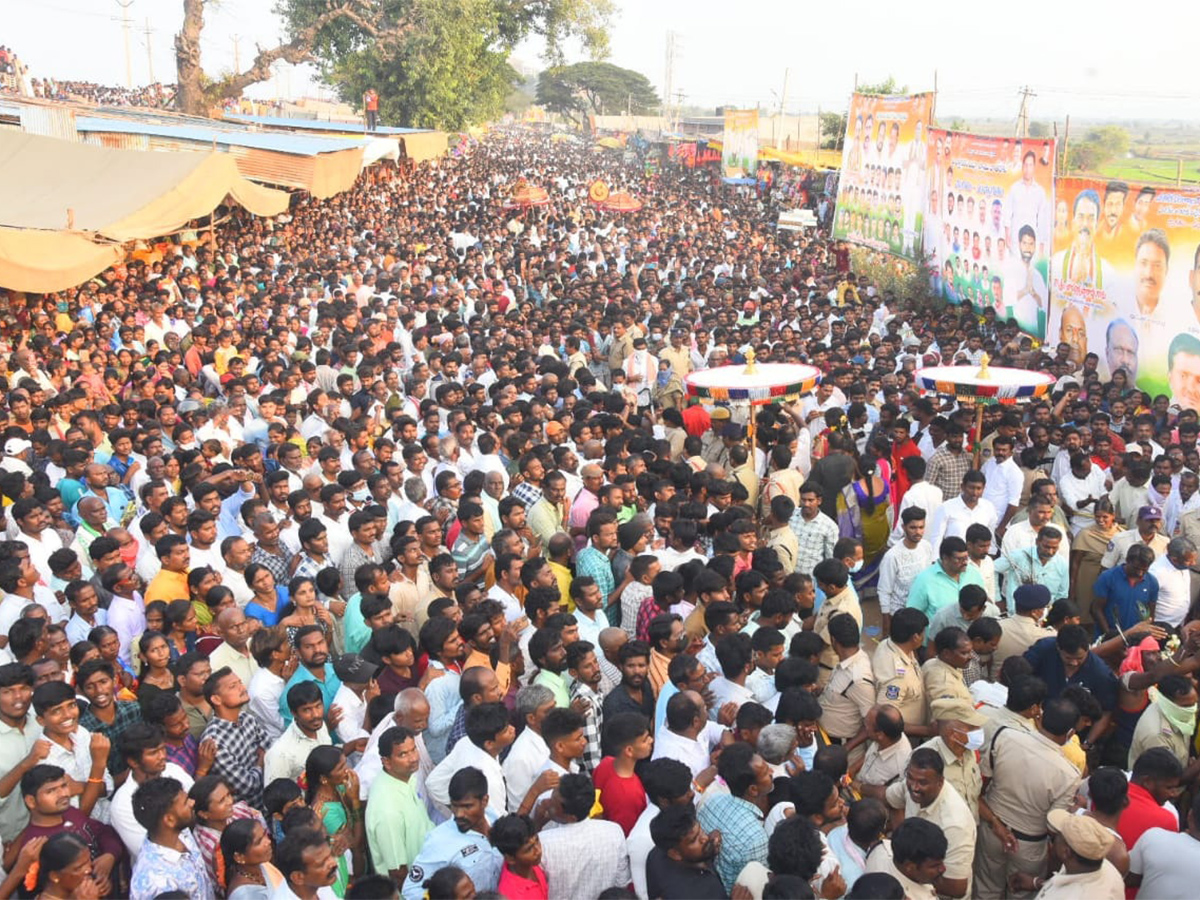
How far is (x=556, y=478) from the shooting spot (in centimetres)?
671

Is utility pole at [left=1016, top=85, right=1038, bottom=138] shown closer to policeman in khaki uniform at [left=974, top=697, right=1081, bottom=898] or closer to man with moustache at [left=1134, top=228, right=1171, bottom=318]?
man with moustache at [left=1134, top=228, right=1171, bottom=318]

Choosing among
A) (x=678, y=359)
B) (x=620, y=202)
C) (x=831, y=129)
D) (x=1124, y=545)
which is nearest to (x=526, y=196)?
(x=620, y=202)

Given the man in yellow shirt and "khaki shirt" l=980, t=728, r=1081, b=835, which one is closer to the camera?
"khaki shirt" l=980, t=728, r=1081, b=835

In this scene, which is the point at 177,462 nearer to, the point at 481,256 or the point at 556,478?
the point at 556,478

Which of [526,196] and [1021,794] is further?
[526,196]

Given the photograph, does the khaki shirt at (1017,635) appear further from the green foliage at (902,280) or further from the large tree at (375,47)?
the large tree at (375,47)

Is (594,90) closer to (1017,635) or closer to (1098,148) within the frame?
(1098,148)

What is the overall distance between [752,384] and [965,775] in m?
3.60

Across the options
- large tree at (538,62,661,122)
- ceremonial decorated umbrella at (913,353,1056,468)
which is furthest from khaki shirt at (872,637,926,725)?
large tree at (538,62,661,122)

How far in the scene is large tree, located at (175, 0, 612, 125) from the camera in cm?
3344

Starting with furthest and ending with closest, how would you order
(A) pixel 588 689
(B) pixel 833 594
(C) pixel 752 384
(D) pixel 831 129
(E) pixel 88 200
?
(D) pixel 831 129 → (E) pixel 88 200 → (C) pixel 752 384 → (B) pixel 833 594 → (A) pixel 588 689

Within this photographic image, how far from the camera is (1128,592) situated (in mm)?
5973

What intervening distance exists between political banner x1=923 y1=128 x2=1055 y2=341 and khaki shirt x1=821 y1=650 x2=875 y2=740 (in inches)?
384

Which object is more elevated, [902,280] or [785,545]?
[902,280]
